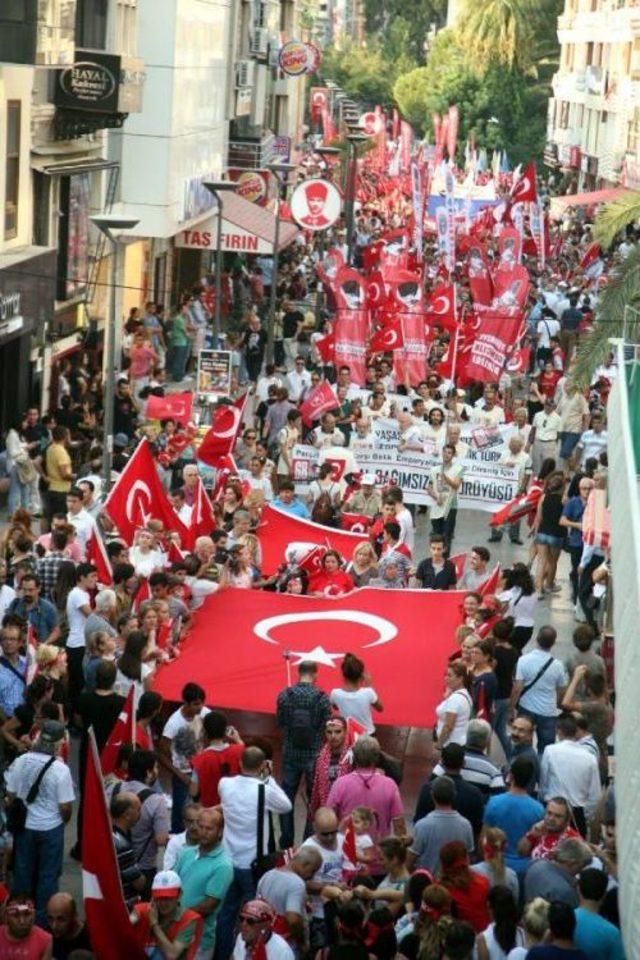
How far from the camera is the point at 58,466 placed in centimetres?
2266

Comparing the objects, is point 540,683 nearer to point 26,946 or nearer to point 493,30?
point 26,946

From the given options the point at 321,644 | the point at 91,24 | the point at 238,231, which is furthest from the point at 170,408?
the point at 238,231

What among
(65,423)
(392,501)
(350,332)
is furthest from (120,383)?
(392,501)

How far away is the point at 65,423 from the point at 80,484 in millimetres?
8468

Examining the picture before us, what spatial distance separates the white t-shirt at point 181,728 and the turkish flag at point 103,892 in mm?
2511

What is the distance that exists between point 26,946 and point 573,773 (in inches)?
159

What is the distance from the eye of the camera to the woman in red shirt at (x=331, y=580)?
58.9 ft

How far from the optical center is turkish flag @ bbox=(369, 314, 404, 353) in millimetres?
30828

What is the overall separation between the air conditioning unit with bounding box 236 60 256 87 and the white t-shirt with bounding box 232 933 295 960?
40.0 m

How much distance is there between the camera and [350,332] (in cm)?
3066

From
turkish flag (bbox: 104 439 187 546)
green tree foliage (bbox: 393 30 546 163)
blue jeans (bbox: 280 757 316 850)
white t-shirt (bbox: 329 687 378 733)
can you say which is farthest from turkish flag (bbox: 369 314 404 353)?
green tree foliage (bbox: 393 30 546 163)

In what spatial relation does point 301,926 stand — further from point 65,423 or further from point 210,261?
point 210,261

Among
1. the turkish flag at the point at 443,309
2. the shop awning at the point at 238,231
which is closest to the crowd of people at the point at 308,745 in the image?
the turkish flag at the point at 443,309

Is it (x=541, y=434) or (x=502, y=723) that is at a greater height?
(x=502, y=723)
